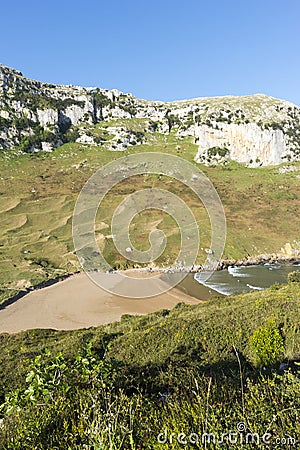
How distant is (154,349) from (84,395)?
723 cm

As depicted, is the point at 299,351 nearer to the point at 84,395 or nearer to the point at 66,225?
the point at 84,395

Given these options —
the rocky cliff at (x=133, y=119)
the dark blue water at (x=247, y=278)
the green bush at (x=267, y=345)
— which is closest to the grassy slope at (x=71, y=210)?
the dark blue water at (x=247, y=278)

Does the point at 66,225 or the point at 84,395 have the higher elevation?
the point at 84,395

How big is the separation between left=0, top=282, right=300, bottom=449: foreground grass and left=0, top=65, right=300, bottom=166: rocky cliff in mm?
104273

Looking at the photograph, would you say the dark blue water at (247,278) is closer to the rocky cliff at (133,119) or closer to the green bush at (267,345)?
the green bush at (267,345)

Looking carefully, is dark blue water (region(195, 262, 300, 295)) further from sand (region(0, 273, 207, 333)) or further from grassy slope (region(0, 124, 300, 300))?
sand (region(0, 273, 207, 333))

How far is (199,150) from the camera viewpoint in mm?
119562

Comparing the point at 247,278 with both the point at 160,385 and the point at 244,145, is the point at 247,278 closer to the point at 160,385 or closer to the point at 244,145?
the point at 160,385

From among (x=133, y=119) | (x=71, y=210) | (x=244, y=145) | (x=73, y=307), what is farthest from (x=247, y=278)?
(x=133, y=119)

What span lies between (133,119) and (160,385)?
155 m

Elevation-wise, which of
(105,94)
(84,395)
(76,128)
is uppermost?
(105,94)

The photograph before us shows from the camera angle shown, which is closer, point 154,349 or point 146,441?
point 146,441

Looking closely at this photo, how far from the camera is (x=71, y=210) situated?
66.9m

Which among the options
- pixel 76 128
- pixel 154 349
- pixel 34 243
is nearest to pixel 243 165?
pixel 76 128
